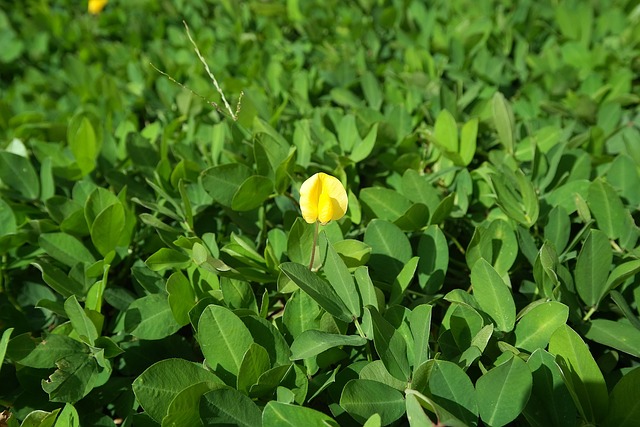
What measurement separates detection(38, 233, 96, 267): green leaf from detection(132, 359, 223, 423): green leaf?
1.42 feet

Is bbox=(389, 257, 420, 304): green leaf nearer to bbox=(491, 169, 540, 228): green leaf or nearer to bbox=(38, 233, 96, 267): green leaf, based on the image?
bbox=(491, 169, 540, 228): green leaf

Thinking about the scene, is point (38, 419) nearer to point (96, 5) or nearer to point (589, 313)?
point (589, 313)

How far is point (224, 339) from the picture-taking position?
885 millimetres

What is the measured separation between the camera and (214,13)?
2.49 m

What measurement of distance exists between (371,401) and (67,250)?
0.70 meters

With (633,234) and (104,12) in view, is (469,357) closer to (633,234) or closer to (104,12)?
(633,234)

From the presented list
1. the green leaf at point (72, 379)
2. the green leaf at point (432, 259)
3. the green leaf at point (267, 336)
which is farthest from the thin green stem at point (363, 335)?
the green leaf at point (72, 379)

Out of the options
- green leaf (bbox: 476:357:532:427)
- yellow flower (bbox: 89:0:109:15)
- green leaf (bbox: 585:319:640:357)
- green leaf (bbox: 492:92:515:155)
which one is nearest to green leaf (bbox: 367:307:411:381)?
green leaf (bbox: 476:357:532:427)

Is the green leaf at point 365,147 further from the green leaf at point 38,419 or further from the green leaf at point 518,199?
the green leaf at point 38,419

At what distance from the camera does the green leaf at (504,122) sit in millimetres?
1362

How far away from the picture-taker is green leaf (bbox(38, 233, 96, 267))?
1182 mm

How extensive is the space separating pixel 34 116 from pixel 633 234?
60.2 inches

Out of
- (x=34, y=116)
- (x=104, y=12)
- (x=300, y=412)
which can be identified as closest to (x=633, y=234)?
(x=300, y=412)

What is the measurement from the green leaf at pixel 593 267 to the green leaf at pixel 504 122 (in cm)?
44
